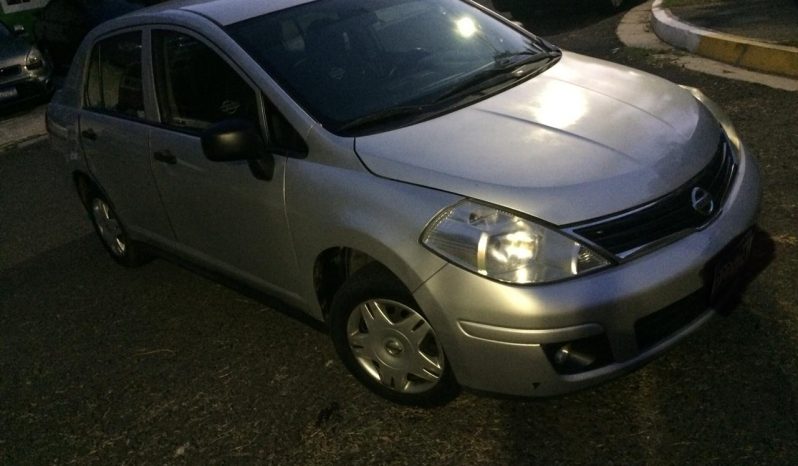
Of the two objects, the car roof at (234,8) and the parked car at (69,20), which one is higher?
the car roof at (234,8)

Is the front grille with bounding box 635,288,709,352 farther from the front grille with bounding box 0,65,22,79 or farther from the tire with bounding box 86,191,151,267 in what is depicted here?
the front grille with bounding box 0,65,22,79

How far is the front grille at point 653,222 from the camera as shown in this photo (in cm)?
271

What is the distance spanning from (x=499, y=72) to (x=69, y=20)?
11276mm

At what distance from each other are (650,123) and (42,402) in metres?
3.01

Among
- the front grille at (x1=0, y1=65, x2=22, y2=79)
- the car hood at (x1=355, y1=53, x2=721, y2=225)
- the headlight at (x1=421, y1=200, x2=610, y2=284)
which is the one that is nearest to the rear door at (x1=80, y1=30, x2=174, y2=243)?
the car hood at (x1=355, y1=53, x2=721, y2=225)

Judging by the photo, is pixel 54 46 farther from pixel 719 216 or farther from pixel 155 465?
pixel 719 216

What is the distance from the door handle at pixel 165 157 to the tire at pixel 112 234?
3.25 feet

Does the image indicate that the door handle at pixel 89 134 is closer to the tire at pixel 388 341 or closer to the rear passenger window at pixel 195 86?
the rear passenger window at pixel 195 86

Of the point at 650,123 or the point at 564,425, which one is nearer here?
the point at 564,425

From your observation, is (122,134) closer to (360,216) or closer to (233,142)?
(233,142)

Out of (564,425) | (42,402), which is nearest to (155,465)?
(42,402)

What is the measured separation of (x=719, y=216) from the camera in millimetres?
2967

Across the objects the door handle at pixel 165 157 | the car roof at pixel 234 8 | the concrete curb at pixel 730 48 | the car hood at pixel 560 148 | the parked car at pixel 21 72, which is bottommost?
the parked car at pixel 21 72

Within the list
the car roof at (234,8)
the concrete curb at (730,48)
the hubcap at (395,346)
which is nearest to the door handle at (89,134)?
the car roof at (234,8)
